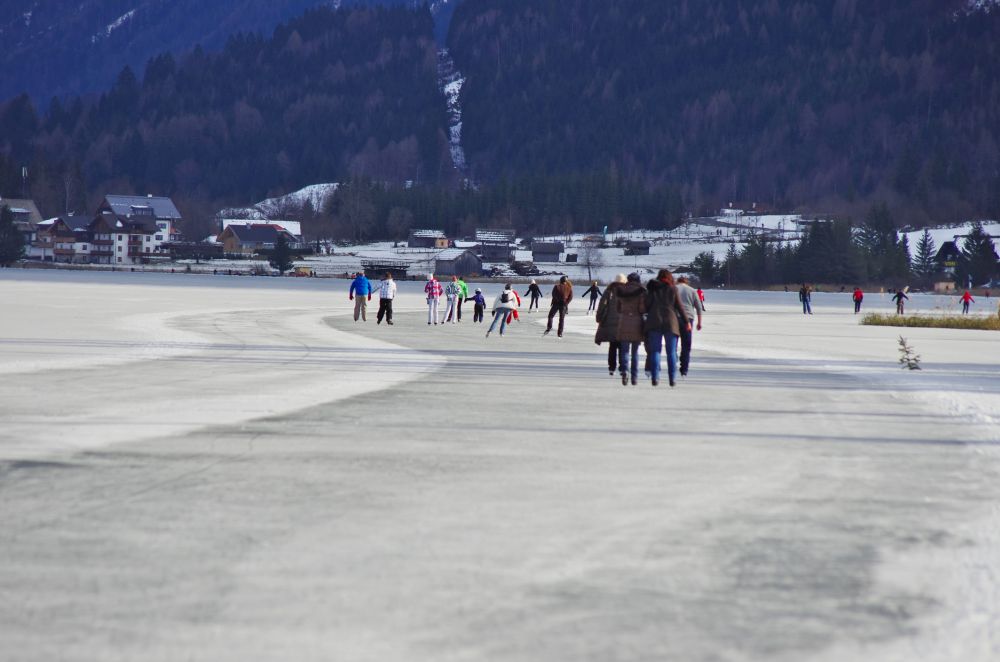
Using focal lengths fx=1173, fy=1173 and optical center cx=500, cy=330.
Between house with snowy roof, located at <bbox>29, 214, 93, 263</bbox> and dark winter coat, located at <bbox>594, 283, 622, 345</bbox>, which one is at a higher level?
house with snowy roof, located at <bbox>29, 214, 93, 263</bbox>

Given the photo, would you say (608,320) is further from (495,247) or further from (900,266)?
(495,247)

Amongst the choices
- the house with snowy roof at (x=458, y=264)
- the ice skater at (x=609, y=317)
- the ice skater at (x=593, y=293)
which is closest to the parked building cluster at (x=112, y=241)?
the house with snowy roof at (x=458, y=264)

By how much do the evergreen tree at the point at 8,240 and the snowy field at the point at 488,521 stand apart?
11089 centimetres

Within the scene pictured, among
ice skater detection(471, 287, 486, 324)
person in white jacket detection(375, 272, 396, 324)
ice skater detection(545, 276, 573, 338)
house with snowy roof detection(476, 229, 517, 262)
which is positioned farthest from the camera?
house with snowy roof detection(476, 229, 517, 262)

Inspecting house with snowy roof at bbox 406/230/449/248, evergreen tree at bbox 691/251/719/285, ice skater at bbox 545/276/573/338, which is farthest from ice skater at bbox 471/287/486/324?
house with snowy roof at bbox 406/230/449/248

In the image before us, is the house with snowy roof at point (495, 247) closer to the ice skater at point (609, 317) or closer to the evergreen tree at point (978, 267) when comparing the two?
the evergreen tree at point (978, 267)

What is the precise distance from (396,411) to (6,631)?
7530 mm

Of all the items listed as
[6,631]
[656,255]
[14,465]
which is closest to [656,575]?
[6,631]

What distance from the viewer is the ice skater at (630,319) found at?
15.5 meters

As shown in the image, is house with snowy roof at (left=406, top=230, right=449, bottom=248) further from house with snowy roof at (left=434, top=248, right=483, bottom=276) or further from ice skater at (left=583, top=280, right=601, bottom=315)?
ice skater at (left=583, top=280, right=601, bottom=315)

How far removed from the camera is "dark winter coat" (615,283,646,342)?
15.5 meters

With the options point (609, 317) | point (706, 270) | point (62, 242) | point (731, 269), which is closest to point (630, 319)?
point (609, 317)

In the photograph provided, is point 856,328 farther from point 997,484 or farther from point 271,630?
point 271,630

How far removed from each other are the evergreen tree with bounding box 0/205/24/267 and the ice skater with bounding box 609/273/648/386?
112 meters
